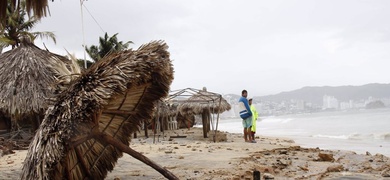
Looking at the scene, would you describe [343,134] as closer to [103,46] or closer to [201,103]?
[201,103]

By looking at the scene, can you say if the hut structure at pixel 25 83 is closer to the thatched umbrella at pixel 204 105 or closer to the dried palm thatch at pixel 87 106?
the thatched umbrella at pixel 204 105

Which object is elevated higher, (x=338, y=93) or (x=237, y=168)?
(x=338, y=93)

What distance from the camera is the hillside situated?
102688 millimetres

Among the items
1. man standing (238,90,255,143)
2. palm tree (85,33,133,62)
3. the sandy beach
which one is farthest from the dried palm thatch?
palm tree (85,33,133,62)

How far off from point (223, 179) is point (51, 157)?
8.64 feet

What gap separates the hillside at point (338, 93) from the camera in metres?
103

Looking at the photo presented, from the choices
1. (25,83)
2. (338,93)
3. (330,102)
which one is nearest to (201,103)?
(25,83)

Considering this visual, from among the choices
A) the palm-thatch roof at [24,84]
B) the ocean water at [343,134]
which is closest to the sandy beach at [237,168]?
the palm-thatch roof at [24,84]

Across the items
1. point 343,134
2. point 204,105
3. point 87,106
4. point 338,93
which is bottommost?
point 343,134

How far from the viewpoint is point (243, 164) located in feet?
21.0

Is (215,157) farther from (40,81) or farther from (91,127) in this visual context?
(40,81)

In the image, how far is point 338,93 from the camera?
114m

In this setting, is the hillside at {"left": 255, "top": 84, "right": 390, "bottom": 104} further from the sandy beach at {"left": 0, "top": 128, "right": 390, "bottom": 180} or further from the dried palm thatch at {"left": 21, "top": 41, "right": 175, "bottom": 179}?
the dried palm thatch at {"left": 21, "top": 41, "right": 175, "bottom": 179}

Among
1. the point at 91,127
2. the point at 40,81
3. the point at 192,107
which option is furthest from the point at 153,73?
the point at 192,107
